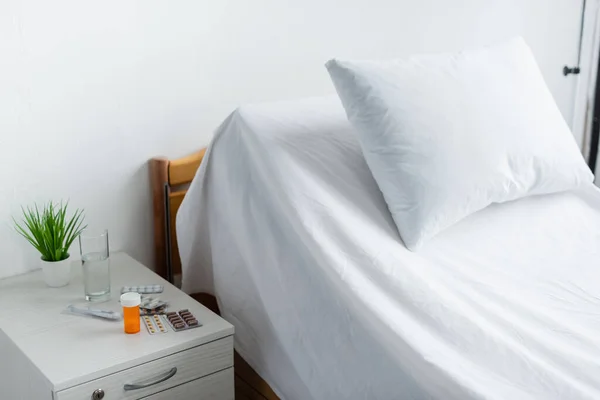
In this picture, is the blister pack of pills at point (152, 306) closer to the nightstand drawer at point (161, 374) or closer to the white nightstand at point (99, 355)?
the white nightstand at point (99, 355)

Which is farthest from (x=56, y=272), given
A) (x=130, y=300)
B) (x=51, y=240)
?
(x=130, y=300)

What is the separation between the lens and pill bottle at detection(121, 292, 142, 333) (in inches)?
57.7

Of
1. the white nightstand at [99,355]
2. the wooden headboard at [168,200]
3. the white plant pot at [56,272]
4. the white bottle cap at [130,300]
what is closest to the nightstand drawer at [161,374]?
the white nightstand at [99,355]

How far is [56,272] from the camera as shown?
1.68 metres

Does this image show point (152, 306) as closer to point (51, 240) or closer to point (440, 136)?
point (51, 240)

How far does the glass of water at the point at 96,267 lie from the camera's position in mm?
1601

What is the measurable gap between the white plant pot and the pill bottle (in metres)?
0.27

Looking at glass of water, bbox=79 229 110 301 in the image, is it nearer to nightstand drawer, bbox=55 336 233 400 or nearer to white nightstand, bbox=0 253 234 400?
white nightstand, bbox=0 253 234 400

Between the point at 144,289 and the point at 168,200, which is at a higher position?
the point at 168,200

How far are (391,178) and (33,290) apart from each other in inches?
33.3

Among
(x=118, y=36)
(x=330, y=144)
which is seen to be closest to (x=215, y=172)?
(x=330, y=144)

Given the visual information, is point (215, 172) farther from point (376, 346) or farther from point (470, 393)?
point (470, 393)

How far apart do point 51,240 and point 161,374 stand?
45 centimetres

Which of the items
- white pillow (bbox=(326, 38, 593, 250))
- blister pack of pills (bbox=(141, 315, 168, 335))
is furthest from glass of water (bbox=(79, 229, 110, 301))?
white pillow (bbox=(326, 38, 593, 250))
